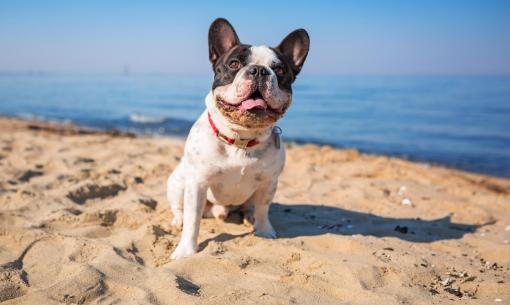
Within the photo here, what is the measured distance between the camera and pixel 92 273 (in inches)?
115

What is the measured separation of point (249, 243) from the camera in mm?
3812

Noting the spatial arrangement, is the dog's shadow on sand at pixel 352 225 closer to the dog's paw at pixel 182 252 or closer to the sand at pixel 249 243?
the sand at pixel 249 243

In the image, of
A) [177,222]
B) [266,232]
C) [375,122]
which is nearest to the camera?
[266,232]

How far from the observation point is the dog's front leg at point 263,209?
405 cm

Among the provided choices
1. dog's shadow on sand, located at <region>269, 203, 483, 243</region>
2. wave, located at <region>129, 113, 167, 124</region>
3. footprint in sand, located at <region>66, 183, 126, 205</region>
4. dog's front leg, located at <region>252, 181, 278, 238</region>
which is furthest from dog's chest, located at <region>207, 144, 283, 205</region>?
wave, located at <region>129, 113, 167, 124</region>

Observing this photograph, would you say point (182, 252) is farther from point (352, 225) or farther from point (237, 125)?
point (352, 225)

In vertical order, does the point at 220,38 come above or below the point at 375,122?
above

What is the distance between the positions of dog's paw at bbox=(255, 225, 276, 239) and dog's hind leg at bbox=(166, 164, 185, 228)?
720 millimetres

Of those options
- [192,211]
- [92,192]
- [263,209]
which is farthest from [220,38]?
[92,192]

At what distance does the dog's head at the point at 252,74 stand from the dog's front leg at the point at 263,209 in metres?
0.87

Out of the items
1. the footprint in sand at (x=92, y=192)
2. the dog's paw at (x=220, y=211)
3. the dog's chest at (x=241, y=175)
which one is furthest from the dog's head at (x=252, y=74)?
the footprint in sand at (x=92, y=192)

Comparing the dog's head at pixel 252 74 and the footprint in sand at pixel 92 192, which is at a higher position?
the dog's head at pixel 252 74

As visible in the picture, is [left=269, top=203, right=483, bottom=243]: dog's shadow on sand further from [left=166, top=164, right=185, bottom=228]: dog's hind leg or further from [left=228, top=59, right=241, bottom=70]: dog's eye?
[left=228, top=59, right=241, bottom=70]: dog's eye

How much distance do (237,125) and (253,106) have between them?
0.25 meters
